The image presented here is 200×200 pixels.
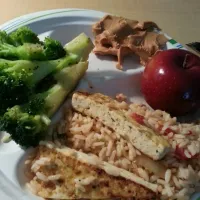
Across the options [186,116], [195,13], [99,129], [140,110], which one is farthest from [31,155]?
[195,13]

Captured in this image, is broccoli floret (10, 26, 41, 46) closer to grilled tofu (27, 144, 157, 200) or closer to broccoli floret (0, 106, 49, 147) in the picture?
broccoli floret (0, 106, 49, 147)

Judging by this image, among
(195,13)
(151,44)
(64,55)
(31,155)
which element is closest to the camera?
(31,155)

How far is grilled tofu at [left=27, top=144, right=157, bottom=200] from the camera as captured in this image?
1.97 meters

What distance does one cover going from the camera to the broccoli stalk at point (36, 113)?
213 cm

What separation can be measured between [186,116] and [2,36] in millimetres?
1131

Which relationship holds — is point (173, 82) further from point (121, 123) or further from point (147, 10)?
point (147, 10)

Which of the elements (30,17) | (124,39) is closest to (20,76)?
(30,17)

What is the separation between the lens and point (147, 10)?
357cm

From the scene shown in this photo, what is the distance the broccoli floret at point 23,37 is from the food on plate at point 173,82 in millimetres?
658

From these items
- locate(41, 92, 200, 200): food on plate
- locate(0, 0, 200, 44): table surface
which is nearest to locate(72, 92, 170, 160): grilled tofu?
locate(41, 92, 200, 200): food on plate

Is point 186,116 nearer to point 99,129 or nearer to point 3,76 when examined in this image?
point 99,129

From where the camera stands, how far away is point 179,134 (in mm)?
2180

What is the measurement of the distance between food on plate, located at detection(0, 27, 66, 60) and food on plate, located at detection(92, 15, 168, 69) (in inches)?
12.8

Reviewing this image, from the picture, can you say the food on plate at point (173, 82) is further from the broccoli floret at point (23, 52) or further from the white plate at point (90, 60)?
the broccoli floret at point (23, 52)
